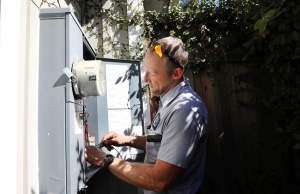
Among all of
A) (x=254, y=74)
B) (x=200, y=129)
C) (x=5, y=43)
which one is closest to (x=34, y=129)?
(x=5, y=43)

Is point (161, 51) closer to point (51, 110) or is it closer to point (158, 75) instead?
point (158, 75)

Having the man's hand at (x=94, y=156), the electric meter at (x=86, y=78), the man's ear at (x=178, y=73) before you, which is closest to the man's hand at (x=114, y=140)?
the man's hand at (x=94, y=156)

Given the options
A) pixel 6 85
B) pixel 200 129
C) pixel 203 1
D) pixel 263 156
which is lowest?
pixel 263 156

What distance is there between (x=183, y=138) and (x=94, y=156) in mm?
650

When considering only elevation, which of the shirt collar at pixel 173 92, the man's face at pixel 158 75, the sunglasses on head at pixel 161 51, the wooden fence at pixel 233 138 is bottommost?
the wooden fence at pixel 233 138

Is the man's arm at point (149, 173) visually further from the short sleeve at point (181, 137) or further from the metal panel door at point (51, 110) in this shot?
the metal panel door at point (51, 110)

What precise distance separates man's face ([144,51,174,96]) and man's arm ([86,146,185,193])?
21.6 inches

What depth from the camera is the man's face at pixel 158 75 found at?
1379 mm

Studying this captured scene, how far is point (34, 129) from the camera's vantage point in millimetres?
1059

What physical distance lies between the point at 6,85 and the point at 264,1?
261cm

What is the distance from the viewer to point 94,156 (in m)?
1.33

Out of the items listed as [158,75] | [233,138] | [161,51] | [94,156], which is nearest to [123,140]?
[94,156]

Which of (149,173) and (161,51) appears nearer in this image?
(149,173)

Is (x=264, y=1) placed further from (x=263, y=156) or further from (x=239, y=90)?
(x=263, y=156)
